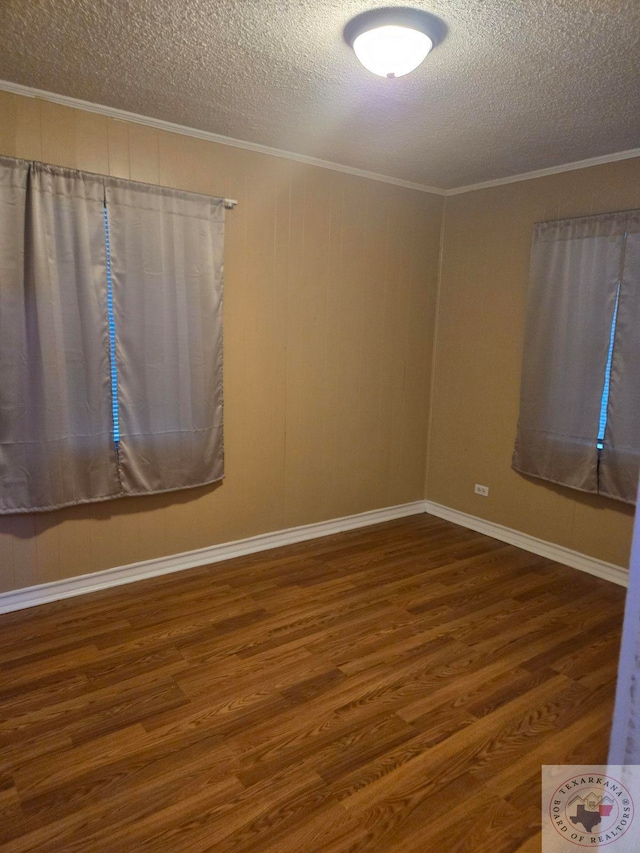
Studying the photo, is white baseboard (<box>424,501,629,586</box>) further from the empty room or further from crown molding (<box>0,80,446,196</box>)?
crown molding (<box>0,80,446,196</box>)

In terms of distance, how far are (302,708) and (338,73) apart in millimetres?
2679

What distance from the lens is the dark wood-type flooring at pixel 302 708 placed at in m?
1.72

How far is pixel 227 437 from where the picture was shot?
356 centimetres

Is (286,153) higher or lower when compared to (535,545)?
higher

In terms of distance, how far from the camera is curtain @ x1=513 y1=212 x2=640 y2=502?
10.8 ft

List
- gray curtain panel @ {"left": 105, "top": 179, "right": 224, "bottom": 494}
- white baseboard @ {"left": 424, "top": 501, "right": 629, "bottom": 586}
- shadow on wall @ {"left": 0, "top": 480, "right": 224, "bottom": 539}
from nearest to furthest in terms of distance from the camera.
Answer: shadow on wall @ {"left": 0, "top": 480, "right": 224, "bottom": 539} < gray curtain panel @ {"left": 105, "top": 179, "right": 224, "bottom": 494} < white baseboard @ {"left": 424, "top": 501, "right": 629, "bottom": 586}

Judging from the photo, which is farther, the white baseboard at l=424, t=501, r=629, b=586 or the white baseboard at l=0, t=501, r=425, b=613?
the white baseboard at l=424, t=501, r=629, b=586

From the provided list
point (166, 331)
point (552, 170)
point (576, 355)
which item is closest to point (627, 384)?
point (576, 355)

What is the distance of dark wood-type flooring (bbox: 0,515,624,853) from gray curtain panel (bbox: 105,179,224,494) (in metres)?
0.77

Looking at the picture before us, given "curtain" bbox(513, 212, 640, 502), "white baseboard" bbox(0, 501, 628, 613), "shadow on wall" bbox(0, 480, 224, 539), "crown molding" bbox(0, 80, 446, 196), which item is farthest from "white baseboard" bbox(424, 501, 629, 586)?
"crown molding" bbox(0, 80, 446, 196)

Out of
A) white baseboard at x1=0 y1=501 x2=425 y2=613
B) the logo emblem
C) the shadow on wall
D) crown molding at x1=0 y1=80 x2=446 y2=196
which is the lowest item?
the logo emblem

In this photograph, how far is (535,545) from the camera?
3.92m

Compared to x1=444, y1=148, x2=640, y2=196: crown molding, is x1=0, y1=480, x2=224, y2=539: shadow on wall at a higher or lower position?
lower

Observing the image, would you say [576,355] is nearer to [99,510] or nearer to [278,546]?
[278,546]
